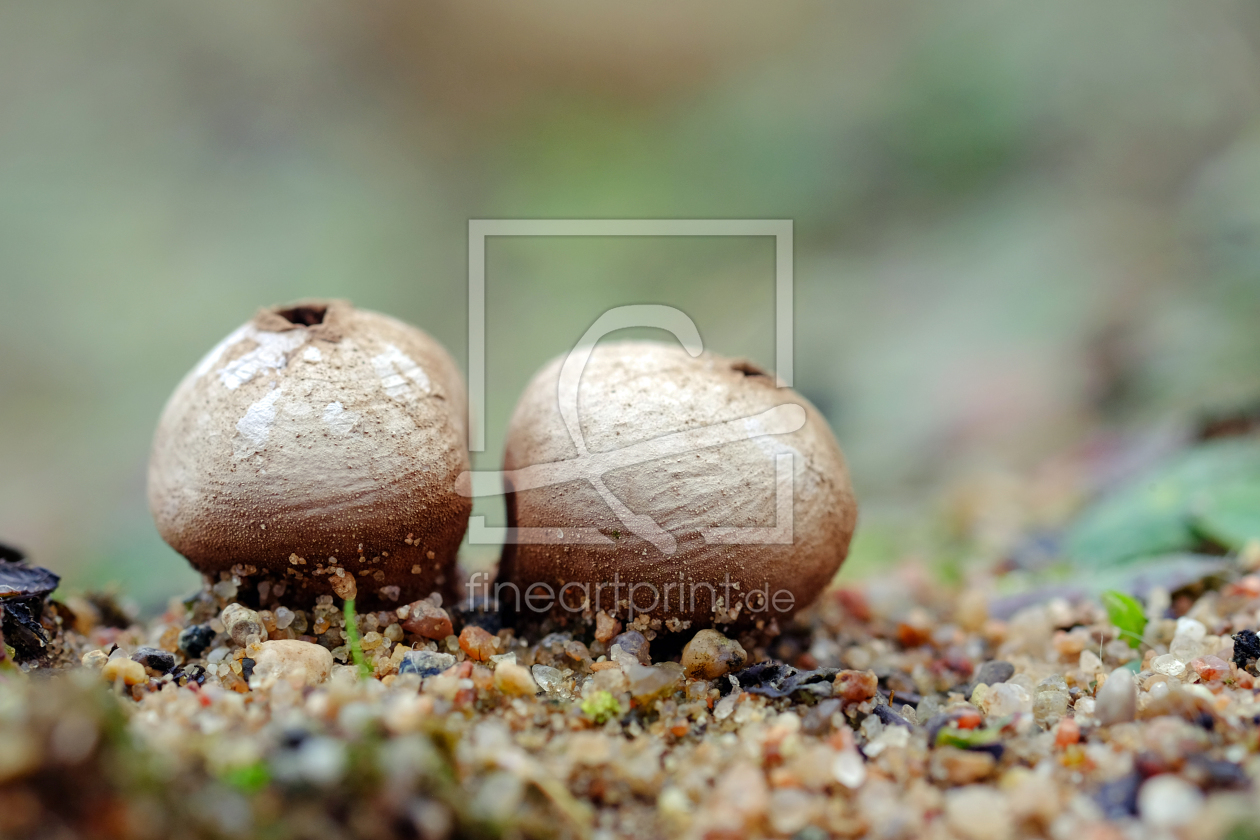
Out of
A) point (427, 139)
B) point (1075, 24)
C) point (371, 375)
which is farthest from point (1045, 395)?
point (427, 139)

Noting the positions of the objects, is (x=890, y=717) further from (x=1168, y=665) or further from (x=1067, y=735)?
(x=1168, y=665)

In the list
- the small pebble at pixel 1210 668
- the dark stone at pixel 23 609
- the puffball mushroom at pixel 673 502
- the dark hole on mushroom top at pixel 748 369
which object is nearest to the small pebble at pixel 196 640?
the dark stone at pixel 23 609

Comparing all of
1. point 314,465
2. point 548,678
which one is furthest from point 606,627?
point 314,465

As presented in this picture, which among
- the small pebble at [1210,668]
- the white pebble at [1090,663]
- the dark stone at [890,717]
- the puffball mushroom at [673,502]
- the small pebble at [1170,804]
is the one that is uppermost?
the puffball mushroom at [673,502]

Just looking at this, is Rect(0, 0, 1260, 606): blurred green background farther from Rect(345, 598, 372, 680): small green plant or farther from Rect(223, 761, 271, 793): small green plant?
Rect(223, 761, 271, 793): small green plant

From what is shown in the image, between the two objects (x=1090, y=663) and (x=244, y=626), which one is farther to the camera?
(x=1090, y=663)

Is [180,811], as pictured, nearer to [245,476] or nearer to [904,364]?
[245,476]

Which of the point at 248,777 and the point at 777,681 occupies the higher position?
the point at 248,777

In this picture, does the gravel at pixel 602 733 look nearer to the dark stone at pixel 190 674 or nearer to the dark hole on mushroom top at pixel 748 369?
the dark stone at pixel 190 674
